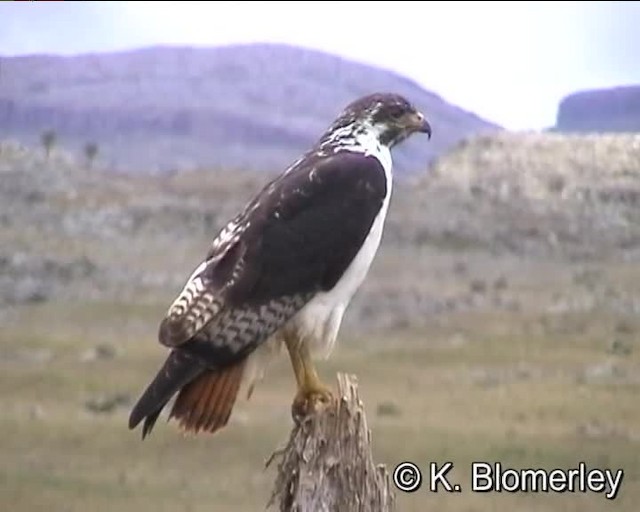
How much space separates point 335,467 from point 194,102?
2.83 metres

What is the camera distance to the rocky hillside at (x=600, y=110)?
183 inches

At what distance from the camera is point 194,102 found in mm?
4785

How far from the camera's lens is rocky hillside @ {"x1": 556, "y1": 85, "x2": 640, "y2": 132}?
15.3 ft

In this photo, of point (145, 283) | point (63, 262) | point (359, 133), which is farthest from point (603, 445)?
point (359, 133)

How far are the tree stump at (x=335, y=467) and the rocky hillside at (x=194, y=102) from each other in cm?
230

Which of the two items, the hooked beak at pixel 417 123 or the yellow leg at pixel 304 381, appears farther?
the hooked beak at pixel 417 123

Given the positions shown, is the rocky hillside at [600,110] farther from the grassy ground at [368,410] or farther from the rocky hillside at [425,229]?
the grassy ground at [368,410]

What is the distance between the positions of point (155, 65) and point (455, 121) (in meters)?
1.08

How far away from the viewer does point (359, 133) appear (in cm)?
249

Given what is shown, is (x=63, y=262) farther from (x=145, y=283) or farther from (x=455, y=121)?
(x=455, y=121)
